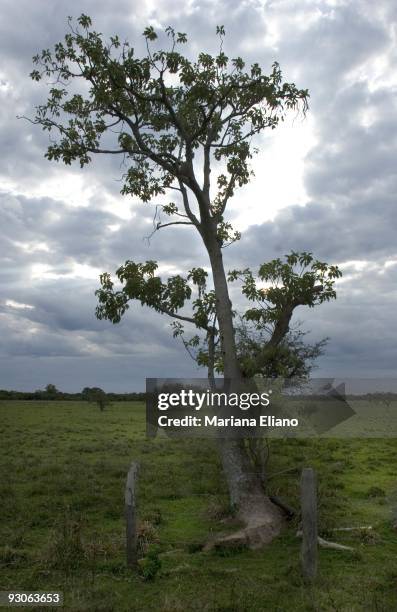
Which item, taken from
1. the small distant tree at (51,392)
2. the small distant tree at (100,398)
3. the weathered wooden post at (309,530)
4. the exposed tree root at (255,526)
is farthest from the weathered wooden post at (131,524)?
the small distant tree at (51,392)

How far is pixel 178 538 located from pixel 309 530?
16.0ft

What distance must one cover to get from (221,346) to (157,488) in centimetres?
736

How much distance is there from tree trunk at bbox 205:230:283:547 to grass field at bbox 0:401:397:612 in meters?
0.48

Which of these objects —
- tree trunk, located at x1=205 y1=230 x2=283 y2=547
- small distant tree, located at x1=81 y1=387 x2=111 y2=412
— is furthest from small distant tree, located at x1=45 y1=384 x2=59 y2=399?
tree trunk, located at x1=205 y1=230 x2=283 y2=547

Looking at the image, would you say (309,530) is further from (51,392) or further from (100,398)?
(51,392)

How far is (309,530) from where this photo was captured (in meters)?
10.8

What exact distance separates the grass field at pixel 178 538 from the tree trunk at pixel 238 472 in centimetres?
48

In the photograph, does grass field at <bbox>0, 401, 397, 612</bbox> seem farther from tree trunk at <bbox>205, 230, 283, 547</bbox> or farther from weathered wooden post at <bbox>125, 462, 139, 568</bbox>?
tree trunk at <bbox>205, 230, 283, 547</bbox>

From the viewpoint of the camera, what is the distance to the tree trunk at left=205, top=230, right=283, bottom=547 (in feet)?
46.4

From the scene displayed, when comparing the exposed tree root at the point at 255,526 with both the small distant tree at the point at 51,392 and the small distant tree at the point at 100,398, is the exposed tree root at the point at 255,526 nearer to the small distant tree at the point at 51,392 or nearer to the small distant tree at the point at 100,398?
the small distant tree at the point at 100,398

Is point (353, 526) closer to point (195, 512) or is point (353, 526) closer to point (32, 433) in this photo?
point (195, 512)

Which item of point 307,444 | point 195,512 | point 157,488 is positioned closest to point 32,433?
point 307,444

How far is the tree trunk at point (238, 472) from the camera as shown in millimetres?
14129

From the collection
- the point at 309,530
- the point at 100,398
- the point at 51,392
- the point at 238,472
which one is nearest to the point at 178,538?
the point at 238,472
